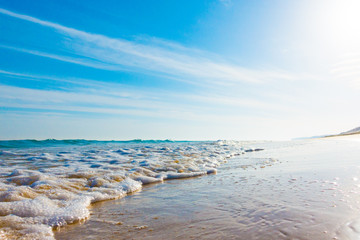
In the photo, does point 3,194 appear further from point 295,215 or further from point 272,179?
point 272,179

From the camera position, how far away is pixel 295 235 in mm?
2299

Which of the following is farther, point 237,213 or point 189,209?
point 189,209

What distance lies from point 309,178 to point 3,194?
558 centimetres

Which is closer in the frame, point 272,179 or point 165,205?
point 165,205

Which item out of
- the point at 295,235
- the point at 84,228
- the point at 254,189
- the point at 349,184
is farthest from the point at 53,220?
the point at 349,184

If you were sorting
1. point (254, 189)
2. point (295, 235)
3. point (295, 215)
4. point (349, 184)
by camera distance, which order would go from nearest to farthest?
point (295, 235), point (295, 215), point (349, 184), point (254, 189)

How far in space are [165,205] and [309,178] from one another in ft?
10.4

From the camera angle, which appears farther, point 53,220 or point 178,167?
point 178,167

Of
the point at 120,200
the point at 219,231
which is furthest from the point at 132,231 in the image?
the point at 120,200

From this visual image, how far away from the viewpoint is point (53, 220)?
9.84ft

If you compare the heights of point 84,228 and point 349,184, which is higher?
point 349,184

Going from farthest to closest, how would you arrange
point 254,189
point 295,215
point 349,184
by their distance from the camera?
point 254,189 → point 349,184 → point 295,215

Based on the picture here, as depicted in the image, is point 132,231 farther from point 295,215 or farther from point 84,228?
point 295,215

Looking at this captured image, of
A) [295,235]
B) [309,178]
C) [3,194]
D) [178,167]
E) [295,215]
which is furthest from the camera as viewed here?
[178,167]
